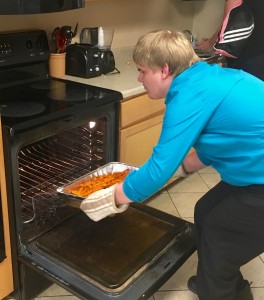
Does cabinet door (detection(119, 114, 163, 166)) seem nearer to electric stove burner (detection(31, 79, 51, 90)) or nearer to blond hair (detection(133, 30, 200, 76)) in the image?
electric stove burner (detection(31, 79, 51, 90))

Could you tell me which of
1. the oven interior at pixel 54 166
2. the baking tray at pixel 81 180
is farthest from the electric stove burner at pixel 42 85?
the baking tray at pixel 81 180

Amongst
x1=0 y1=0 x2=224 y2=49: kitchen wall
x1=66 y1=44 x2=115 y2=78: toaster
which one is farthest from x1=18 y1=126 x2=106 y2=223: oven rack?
x1=0 y1=0 x2=224 y2=49: kitchen wall

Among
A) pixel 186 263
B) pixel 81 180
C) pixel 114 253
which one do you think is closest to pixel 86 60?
pixel 81 180

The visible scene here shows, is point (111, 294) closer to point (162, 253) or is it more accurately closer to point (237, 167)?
point (162, 253)

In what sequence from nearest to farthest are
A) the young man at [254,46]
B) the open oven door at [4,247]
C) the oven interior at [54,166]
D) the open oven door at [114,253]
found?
the open oven door at [114,253]
the open oven door at [4,247]
the oven interior at [54,166]
the young man at [254,46]

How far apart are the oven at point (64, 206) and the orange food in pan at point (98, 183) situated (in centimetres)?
11

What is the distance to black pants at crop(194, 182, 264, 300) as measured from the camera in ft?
4.87

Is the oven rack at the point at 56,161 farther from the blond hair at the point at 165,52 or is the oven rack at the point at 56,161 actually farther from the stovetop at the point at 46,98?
the blond hair at the point at 165,52

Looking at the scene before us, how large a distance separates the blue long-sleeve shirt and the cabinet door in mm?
865

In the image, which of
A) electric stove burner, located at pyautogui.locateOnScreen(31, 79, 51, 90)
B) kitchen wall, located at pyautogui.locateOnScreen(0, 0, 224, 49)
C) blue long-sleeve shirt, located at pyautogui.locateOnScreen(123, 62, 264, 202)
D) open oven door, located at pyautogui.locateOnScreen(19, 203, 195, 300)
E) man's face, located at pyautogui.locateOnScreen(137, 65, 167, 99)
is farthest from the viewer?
kitchen wall, located at pyautogui.locateOnScreen(0, 0, 224, 49)

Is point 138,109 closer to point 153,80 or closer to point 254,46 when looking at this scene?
point 153,80

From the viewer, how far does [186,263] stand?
224 cm

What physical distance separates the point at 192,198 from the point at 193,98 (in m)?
1.72

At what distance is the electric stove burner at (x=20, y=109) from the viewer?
1665 mm
